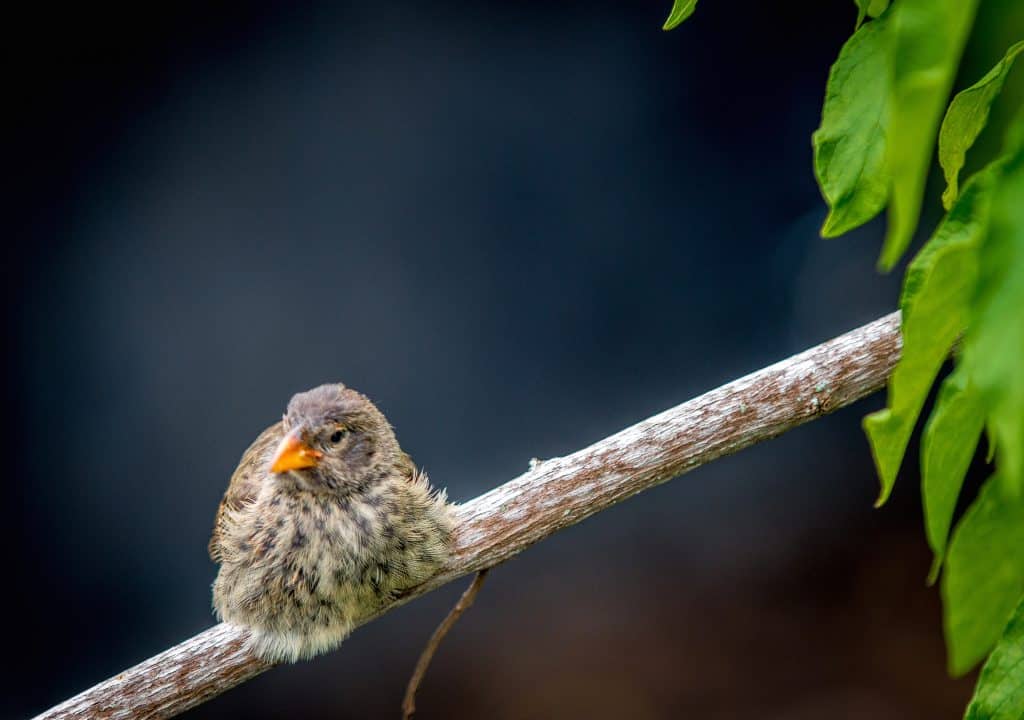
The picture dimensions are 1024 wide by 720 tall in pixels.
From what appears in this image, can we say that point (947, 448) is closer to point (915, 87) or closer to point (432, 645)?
point (915, 87)

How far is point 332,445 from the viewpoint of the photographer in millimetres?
1952

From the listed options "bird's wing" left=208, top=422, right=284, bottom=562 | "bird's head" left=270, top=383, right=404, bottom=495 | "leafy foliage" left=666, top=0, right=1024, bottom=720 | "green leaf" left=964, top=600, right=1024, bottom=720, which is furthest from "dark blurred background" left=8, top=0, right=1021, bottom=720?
"green leaf" left=964, top=600, right=1024, bottom=720

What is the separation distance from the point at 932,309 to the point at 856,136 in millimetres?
284

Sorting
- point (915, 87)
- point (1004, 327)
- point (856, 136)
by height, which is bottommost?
point (1004, 327)

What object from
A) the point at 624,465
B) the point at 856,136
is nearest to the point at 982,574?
the point at 856,136

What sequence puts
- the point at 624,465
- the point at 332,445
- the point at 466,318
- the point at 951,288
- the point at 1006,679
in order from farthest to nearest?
1. the point at 466,318
2. the point at 332,445
3. the point at 624,465
4. the point at 1006,679
5. the point at 951,288

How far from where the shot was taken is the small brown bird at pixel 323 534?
1811 mm

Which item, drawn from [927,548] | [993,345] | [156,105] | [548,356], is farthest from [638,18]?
[993,345]

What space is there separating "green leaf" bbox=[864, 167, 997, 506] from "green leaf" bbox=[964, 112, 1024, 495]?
0.05m

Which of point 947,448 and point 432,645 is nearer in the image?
point 947,448

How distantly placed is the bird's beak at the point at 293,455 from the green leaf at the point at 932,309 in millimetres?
1233

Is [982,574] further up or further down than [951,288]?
further down

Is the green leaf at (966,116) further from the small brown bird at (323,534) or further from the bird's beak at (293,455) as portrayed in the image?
the bird's beak at (293,455)

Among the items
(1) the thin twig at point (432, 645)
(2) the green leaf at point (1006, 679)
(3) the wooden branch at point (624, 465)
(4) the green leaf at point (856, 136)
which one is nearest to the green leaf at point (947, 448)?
(2) the green leaf at point (1006, 679)
